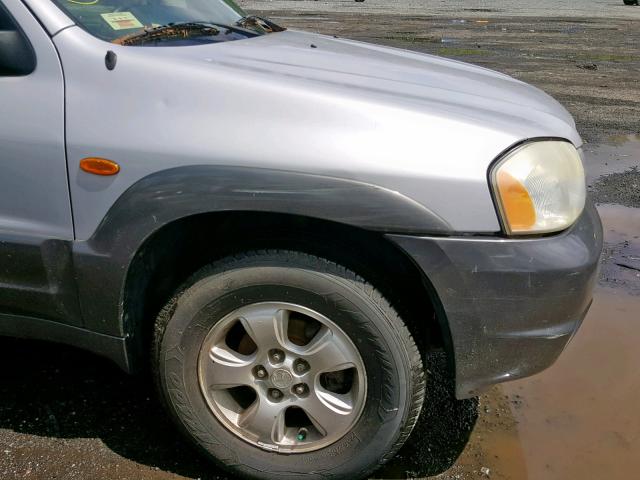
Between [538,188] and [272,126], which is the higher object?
[272,126]

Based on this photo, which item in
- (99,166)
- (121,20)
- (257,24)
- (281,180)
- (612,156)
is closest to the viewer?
(281,180)

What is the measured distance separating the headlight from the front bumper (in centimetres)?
5

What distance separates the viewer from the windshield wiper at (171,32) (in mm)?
2287

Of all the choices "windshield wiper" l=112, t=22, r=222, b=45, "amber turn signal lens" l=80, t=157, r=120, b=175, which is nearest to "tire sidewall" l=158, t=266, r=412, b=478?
"amber turn signal lens" l=80, t=157, r=120, b=175

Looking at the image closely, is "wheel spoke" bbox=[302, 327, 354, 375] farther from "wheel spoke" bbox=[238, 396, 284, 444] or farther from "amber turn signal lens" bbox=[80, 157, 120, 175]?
"amber turn signal lens" bbox=[80, 157, 120, 175]

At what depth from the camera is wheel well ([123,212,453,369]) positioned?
2057 millimetres

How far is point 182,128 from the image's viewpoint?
A: 1.99m

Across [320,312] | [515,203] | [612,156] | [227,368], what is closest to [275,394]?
[227,368]

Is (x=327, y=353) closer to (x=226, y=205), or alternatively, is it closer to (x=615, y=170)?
(x=226, y=205)

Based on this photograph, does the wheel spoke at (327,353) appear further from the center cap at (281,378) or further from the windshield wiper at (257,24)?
the windshield wiper at (257,24)

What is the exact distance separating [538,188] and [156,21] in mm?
1566

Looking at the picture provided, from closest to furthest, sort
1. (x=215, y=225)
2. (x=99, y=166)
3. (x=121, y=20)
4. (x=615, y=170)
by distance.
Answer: (x=99, y=166)
(x=215, y=225)
(x=121, y=20)
(x=615, y=170)

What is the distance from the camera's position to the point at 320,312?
2.07m

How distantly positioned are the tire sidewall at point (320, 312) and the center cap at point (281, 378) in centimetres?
26
